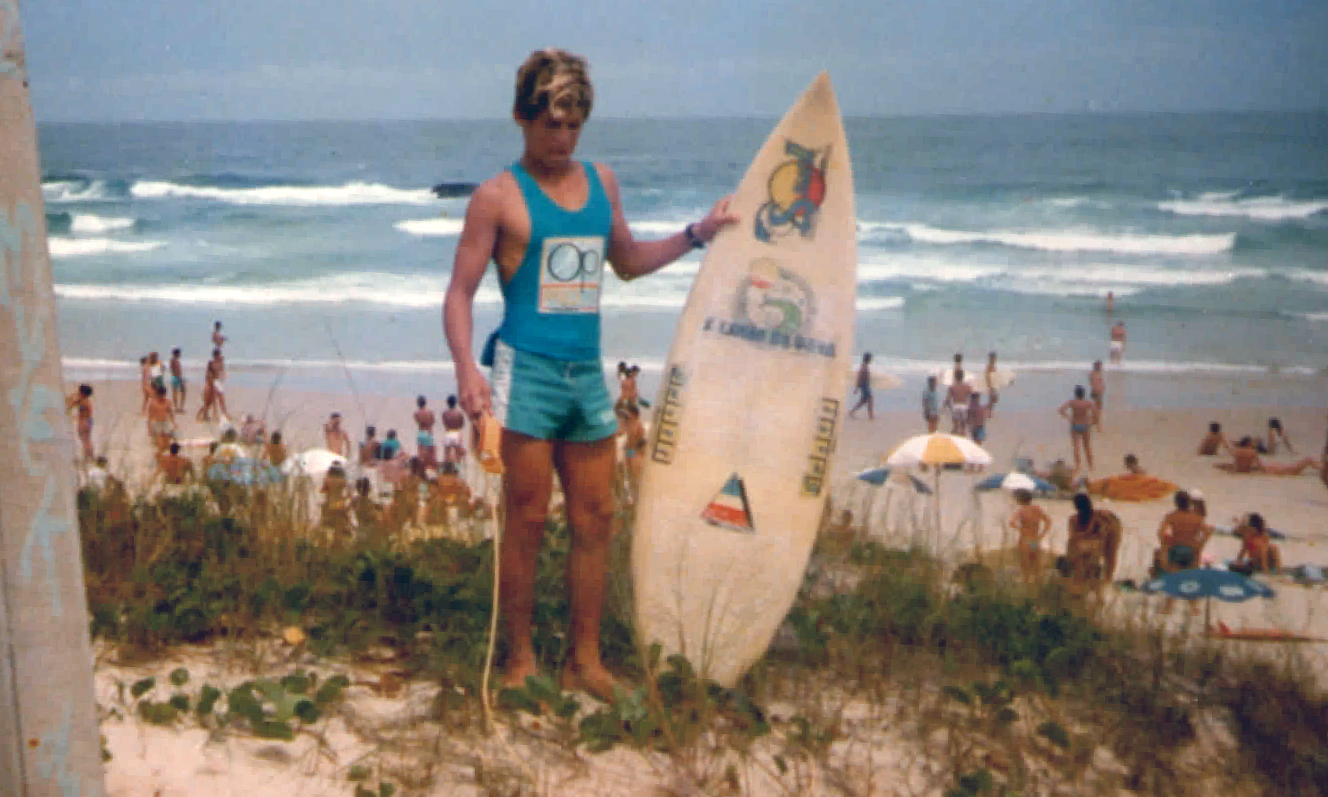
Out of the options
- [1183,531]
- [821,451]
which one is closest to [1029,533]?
[1183,531]

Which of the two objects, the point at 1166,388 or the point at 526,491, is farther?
the point at 1166,388

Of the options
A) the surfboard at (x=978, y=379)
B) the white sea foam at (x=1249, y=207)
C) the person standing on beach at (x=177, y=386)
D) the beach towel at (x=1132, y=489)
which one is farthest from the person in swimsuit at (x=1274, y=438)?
the white sea foam at (x=1249, y=207)

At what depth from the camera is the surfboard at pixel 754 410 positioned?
369cm

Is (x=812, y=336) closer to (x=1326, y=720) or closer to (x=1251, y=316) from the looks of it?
(x=1326, y=720)

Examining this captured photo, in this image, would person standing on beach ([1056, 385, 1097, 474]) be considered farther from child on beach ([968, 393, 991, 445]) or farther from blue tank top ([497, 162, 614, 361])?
blue tank top ([497, 162, 614, 361])

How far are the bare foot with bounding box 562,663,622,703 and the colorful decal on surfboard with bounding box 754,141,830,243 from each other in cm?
149

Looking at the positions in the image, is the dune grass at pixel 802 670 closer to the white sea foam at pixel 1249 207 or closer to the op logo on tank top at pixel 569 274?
the op logo on tank top at pixel 569 274

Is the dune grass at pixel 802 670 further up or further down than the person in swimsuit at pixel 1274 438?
further up

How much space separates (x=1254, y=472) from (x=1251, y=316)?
39.4ft

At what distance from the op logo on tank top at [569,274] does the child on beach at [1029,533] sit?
2.00 m

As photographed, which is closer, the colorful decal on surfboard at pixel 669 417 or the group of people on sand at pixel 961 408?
the colorful decal on surfboard at pixel 669 417

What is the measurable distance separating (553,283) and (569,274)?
0.05m

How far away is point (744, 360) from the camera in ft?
12.9

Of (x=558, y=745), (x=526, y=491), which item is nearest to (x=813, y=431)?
(x=526, y=491)
